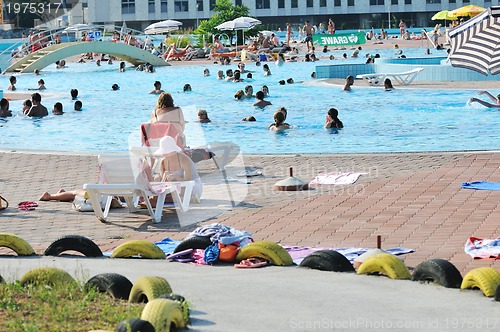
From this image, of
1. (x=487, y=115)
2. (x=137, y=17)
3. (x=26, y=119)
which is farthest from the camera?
(x=137, y=17)

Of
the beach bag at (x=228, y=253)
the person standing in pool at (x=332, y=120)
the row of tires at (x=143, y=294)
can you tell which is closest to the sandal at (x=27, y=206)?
the beach bag at (x=228, y=253)

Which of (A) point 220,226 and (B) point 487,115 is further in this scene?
(B) point 487,115

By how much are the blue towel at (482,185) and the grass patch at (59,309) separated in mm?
5614

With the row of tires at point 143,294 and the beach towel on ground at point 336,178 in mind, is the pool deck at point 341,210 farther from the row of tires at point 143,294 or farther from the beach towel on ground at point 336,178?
the row of tires at point 143,294

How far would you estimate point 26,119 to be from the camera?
2400 cm

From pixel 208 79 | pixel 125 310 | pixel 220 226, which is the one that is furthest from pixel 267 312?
pixel 208 79

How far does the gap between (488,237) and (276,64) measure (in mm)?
32689

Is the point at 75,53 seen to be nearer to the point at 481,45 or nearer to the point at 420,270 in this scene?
the point at 481,45

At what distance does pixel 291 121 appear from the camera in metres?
22.5

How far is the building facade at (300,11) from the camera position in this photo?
93938 mm

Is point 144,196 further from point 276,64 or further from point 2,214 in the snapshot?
point 276,64

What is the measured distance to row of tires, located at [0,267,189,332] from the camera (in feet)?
17.3

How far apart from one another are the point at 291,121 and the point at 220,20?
113 ft

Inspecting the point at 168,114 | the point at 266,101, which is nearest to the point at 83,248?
the point at 168,114
